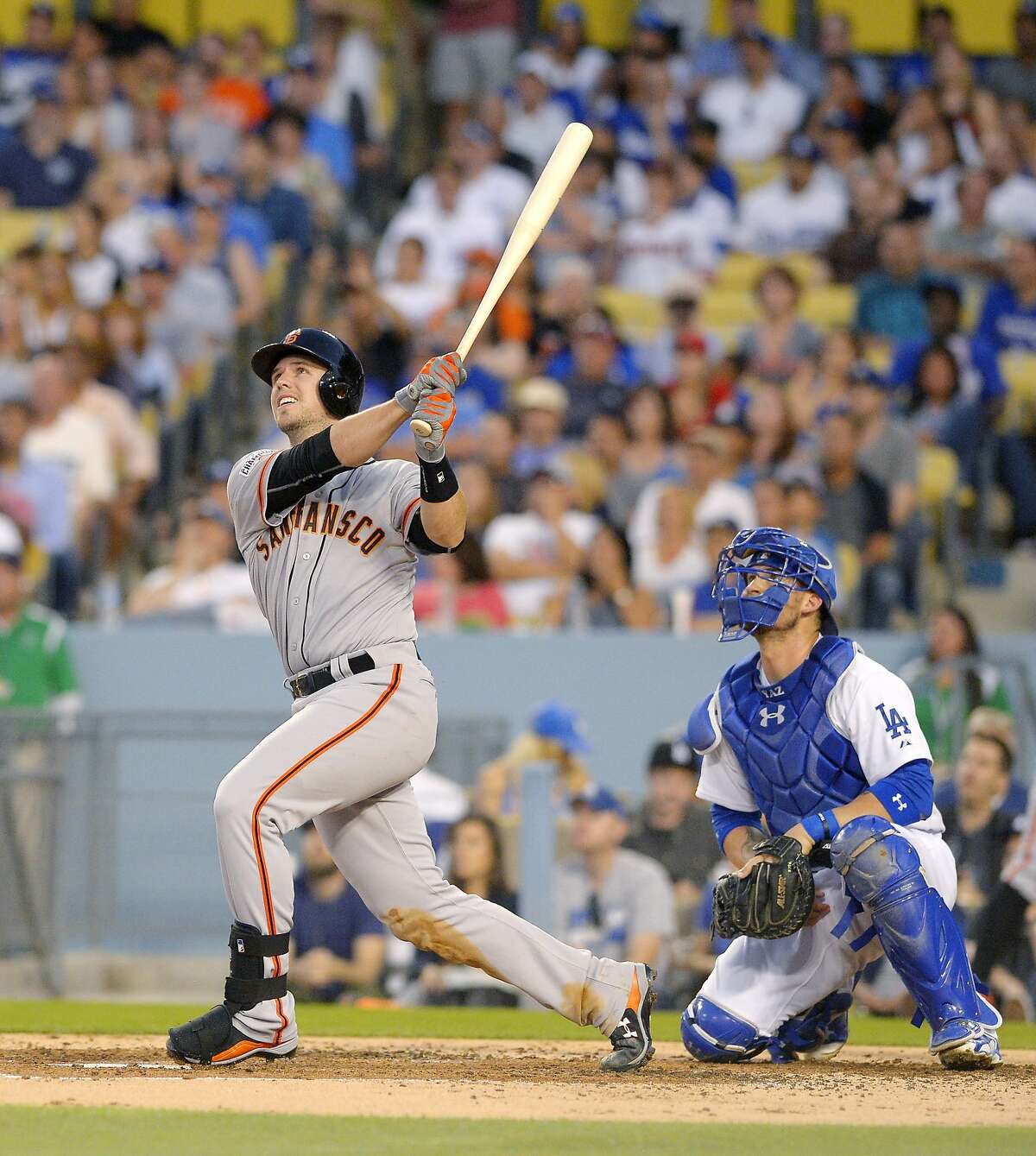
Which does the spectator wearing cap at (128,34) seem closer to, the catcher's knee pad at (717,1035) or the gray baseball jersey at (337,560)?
the gray baseball jersey at (337,560)

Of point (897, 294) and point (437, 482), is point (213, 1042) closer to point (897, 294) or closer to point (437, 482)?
point (437, 482)

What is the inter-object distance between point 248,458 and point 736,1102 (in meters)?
2.12

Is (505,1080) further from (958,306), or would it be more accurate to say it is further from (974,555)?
(958,306)

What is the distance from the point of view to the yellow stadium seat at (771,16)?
52.2ft

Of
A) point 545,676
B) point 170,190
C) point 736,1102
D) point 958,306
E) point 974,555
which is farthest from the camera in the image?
point 170,190

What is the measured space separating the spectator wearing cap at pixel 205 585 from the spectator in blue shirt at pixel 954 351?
405 cm

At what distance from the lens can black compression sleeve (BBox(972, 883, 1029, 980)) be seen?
747 cm

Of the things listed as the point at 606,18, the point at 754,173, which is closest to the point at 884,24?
the point at 606,18

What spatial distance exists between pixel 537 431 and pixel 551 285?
2.04 meters

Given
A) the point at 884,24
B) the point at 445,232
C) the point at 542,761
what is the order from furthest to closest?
the point at 884,24
the point at 445,232
the point at 542,761

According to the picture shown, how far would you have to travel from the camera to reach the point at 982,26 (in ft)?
53.1

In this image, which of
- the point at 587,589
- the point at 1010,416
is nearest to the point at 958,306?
the point at 1010,416

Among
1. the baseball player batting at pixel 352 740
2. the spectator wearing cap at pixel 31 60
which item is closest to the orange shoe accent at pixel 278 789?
the baseball player batting at pixel 352 740

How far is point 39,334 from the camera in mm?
12797
